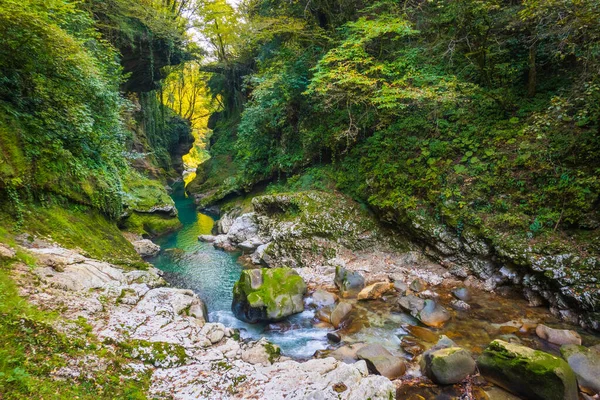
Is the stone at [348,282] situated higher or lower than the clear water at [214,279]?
higher

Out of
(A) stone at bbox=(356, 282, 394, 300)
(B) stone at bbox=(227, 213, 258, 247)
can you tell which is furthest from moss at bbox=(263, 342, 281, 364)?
(B) stone at bbox=(227, 213, 258, 247)

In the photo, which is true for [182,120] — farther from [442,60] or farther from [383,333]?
[383,333]

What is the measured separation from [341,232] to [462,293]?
4289 mm

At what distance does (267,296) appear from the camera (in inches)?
305

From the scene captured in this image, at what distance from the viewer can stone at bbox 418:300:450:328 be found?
6867mm

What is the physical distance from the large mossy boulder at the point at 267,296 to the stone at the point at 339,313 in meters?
0.93

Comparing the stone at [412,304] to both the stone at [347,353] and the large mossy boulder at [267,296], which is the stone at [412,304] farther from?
the large mossy boulder at [267,296]

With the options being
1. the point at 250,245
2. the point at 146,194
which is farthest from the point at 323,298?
the point at 146,194

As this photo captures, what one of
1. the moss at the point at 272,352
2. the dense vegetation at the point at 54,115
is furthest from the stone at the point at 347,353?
the dense vegetation at the point at 54,115

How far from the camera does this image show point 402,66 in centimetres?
1056

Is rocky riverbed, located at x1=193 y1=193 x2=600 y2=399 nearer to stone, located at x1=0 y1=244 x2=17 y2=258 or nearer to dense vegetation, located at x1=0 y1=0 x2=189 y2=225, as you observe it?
stone, located at x1=0 y1=244 x2=17 y2=258

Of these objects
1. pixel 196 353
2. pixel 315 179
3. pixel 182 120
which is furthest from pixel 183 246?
pixel 182 120

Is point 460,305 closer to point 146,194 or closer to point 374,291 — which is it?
point 374,291

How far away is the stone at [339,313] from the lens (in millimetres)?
7244
